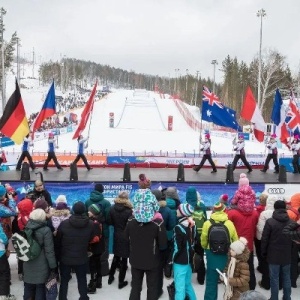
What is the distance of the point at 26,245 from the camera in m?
5.18

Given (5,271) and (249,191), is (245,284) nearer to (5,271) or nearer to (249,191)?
(249,191)

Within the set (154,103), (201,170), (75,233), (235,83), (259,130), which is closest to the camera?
(75,233)

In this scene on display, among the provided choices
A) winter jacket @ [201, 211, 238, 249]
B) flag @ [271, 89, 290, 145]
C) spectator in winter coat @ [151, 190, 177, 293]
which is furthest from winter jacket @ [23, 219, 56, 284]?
flag @ [271, 89, 290, 145]

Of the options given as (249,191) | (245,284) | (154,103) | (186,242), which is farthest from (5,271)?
(154,103)

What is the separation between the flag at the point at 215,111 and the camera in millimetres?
15911

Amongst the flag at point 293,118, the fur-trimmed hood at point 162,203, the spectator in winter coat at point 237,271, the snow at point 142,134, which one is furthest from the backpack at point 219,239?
the snow at point 142,134

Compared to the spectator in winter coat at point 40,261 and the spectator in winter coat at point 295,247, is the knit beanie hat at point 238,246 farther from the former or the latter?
the spectator in winter coat at point 40,261

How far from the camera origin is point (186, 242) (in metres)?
5.41

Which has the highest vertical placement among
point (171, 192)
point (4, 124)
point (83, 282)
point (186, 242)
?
point (4, 124)

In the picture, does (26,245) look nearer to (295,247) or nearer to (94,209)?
(94,209)

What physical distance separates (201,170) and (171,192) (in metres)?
10.7

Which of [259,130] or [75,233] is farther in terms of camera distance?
[259,130]

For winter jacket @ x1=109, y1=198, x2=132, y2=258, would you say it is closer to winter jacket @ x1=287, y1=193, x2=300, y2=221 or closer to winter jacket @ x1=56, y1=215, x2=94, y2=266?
winter jacket @ x1=56, y1=215, x2=94, y2=266

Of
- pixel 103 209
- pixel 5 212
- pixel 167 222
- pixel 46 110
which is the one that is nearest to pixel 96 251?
pixel 103 209
